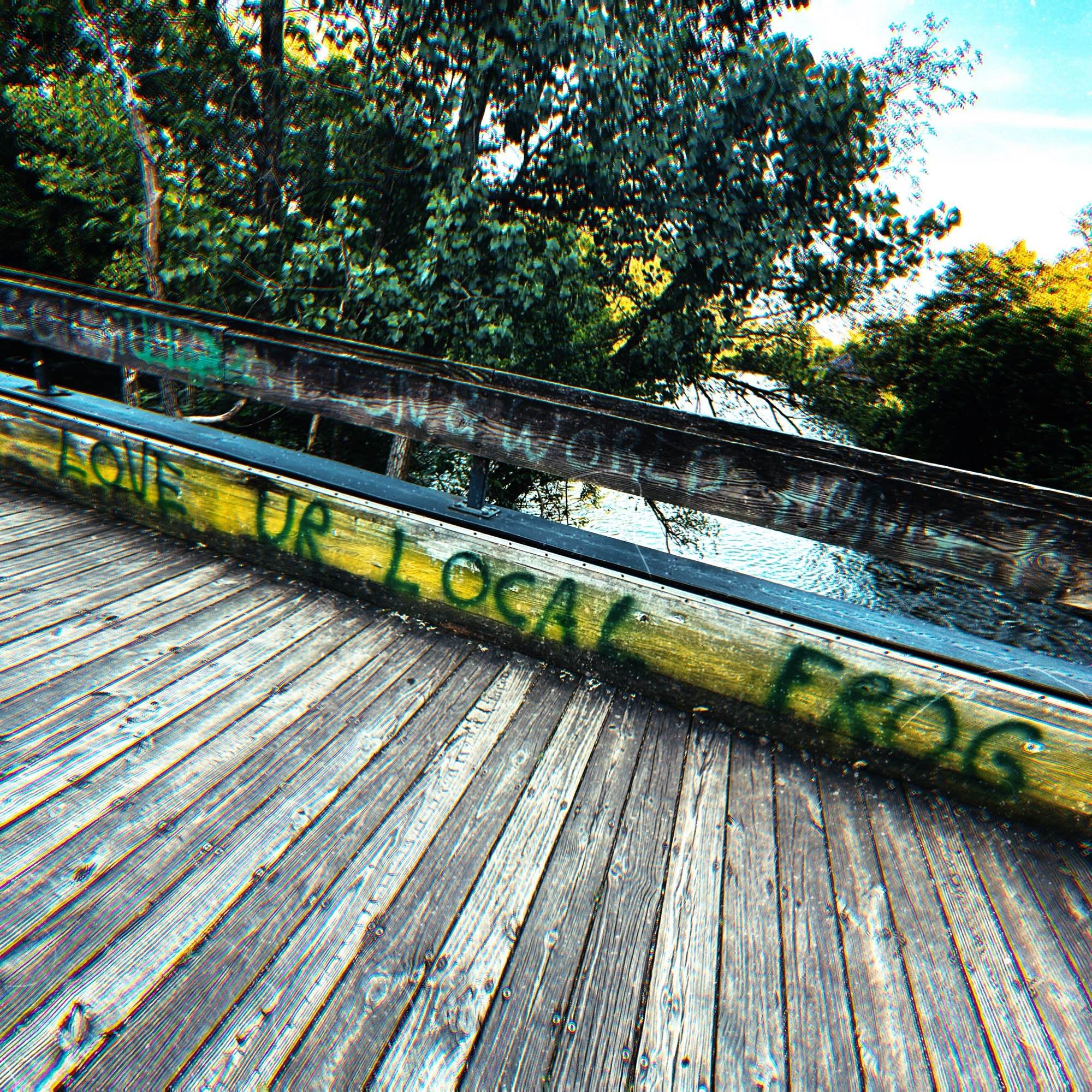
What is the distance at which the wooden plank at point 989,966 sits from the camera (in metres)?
1.34

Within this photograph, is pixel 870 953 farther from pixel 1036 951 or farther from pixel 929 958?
pixel 1036 951

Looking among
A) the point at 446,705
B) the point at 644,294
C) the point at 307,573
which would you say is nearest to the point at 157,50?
the point at 644,294

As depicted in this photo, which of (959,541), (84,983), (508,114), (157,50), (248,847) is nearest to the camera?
(84,983)

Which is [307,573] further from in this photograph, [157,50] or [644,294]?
[157,50]

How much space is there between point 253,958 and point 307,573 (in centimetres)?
159

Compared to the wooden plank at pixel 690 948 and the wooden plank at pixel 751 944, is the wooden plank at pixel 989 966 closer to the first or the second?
the wooden plank at pixel 751 944

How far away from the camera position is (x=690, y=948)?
57.9 inches

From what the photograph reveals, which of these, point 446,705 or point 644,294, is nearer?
point 446,705

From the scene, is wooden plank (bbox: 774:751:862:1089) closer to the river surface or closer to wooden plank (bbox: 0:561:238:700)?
wooden plank (bbox: 0:561:238:700)

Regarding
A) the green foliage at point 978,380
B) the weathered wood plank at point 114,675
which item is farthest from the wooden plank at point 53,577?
the green foliage at point 978,380

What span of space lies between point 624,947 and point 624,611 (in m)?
1.01

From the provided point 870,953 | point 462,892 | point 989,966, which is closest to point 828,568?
point 989,966

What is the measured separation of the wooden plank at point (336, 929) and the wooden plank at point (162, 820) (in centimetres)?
Result: 27

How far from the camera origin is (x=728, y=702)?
7.11ft
